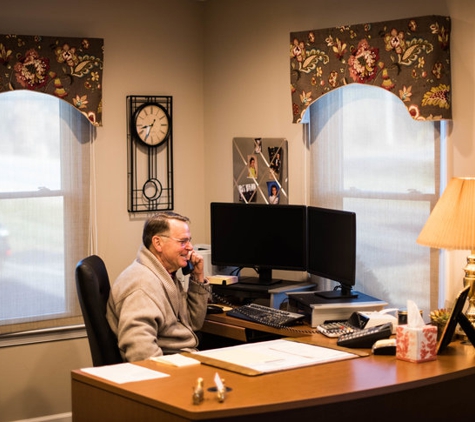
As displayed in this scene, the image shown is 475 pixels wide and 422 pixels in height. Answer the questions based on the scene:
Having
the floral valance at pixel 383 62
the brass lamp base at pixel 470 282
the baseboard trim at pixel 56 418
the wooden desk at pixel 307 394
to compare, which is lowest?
the baseboard trim at pixel 56 418

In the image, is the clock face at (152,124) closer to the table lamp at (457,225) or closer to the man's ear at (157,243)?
the man's ear at (157,243)

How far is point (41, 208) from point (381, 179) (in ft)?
6.33

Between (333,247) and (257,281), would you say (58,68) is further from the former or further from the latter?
(333,247)

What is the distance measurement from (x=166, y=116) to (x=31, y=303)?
4.53ft

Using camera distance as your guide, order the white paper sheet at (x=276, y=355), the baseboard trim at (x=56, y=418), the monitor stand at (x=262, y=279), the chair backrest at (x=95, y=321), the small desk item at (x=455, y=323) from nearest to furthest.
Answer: the white paper sheet at (x=276, y=355)
the small desk item at (x=455, y=323)
the chair backrest at (x=95, y=321)
the monitor stand at (x=262, y=279)
the baseboard trim at (x=56, y=418)

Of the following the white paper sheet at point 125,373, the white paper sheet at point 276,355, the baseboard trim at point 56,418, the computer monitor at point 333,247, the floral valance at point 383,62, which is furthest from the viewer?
the baseboard trim at point 56,418

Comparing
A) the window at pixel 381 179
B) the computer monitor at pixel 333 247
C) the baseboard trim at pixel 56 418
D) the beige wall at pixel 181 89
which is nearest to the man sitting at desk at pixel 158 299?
the computer monitor at pixel 333 247

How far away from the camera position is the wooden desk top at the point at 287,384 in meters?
2.58

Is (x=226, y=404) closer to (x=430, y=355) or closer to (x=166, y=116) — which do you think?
(x=430, y=355)

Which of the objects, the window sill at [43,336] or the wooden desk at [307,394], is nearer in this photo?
the wooden desk at [307,394]

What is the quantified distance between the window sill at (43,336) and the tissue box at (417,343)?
2394mm

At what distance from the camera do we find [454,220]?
3385 mm

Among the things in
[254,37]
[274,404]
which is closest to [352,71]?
[254,37]

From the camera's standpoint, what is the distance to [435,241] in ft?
11.2
